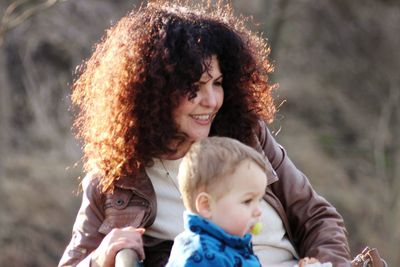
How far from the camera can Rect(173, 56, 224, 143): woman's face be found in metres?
3.86

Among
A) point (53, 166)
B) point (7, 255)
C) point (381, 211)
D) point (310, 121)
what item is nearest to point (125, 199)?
point (7, 255)

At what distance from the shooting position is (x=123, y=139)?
396 cm

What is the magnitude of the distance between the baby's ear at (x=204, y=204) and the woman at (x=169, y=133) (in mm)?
619

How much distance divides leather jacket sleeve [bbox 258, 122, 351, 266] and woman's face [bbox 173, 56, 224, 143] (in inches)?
12.1

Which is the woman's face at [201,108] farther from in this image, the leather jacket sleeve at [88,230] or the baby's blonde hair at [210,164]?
the baby's blonde hair at [210,164]

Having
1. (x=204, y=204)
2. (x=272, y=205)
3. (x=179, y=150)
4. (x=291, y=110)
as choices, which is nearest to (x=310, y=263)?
(x=272, y=205)

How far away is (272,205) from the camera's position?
13.1ft

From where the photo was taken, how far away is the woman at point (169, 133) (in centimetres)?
387

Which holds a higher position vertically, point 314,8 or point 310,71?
point 314,8

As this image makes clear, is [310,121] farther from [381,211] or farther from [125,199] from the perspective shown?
[125,199]

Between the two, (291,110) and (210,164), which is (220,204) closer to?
(210,164)

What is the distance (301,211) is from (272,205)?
14cm

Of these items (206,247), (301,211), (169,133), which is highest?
(169,133)

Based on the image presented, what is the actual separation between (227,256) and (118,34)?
1231 millimetres
